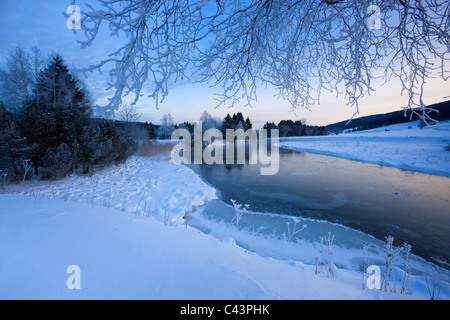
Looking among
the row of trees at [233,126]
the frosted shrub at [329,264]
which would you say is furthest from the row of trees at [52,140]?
the row of trees at [233,126]

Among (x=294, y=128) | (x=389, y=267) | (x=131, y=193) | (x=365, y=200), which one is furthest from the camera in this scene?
(x=294, y=128)

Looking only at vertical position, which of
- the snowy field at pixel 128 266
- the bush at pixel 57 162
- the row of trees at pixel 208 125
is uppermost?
the row of trees at pixel 208 125

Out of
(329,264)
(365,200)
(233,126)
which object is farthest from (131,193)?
(233,126)

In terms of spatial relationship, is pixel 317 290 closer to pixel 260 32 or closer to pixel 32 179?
pixel 260 32

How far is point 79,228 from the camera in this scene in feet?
6.67

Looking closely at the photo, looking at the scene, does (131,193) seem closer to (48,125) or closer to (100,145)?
(100,145)

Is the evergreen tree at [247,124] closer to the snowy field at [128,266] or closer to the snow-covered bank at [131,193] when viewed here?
the snow-covered bank at [131,193]

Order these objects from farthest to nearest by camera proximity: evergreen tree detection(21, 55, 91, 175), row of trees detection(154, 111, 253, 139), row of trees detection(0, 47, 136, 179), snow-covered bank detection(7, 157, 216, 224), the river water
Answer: row of trees detection(154, 111, 253, 139) < evergreen tree detection(21, 55, 91, 175) < row of trees detection(0, 47, 136, 179) < snow-covered bank detection(7, 157, 216, 224) < the river water

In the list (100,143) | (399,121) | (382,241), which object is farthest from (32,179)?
(399,121)

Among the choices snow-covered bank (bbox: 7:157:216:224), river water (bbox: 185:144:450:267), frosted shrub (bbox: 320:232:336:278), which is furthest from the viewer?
snow-covered bank (bbox: 7:157:216:224)

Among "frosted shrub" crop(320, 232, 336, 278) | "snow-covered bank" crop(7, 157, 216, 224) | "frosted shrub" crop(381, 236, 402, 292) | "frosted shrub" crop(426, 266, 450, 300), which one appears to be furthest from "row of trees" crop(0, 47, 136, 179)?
"frosted shrub" crop(426, 266, 450, 300)

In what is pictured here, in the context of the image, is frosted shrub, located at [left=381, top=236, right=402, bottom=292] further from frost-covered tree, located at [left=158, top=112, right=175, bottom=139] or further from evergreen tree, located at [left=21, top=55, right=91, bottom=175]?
frost-covered tree, located at [left=158, top=112, right=175, bottom=139]

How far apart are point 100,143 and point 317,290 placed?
9372 mm

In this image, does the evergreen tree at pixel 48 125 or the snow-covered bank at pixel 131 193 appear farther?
the evergreen tree at pixel 48 125
